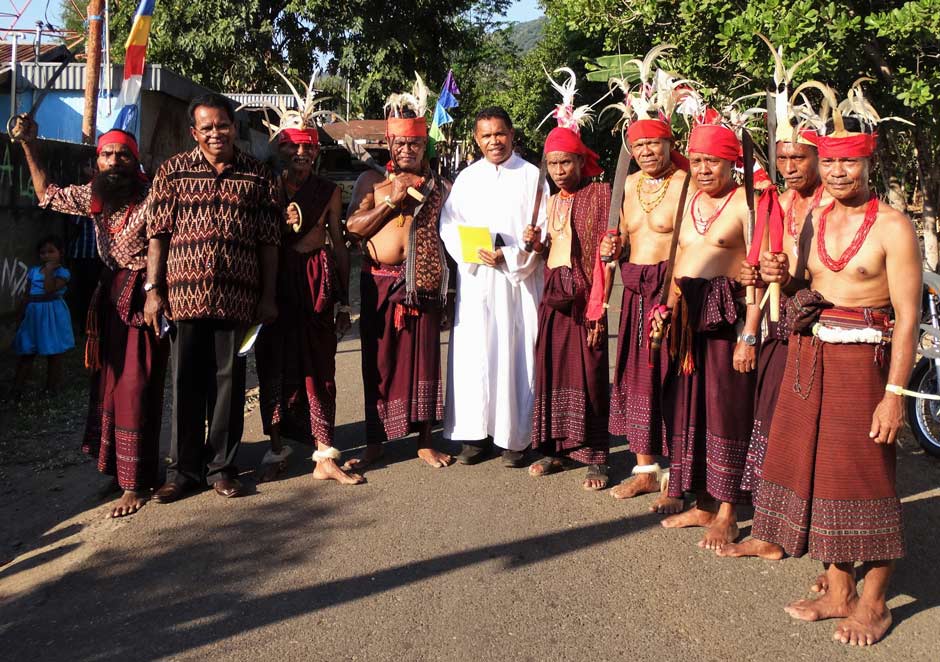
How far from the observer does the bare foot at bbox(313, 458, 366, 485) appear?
5461mm

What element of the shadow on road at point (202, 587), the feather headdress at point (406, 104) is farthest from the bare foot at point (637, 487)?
the feather headdress at point (406, 104)

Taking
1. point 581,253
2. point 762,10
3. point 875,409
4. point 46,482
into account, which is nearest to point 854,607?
point 875,409

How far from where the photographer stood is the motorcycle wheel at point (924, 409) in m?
5.99

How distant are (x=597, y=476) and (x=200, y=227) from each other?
8.64 ft

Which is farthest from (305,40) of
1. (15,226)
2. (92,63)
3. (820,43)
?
(820,43)

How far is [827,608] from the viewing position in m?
3.72

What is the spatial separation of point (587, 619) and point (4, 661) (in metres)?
2.20

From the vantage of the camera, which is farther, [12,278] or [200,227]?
[12,278]

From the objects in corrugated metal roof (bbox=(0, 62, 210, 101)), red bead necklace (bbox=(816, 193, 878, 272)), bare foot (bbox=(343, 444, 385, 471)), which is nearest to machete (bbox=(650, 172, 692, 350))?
red bead necklace (bbox=(816, 193, 878, 272))

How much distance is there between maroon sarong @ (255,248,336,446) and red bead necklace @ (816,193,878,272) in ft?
9.22

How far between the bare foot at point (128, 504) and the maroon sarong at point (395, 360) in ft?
4.74

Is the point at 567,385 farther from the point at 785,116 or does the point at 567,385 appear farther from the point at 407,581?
the point at 785,116

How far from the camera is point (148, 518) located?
4.89 meters

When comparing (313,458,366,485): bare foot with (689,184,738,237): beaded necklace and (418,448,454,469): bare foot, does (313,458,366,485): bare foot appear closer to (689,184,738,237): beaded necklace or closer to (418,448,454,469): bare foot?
(418,448,454,469): bare foot
